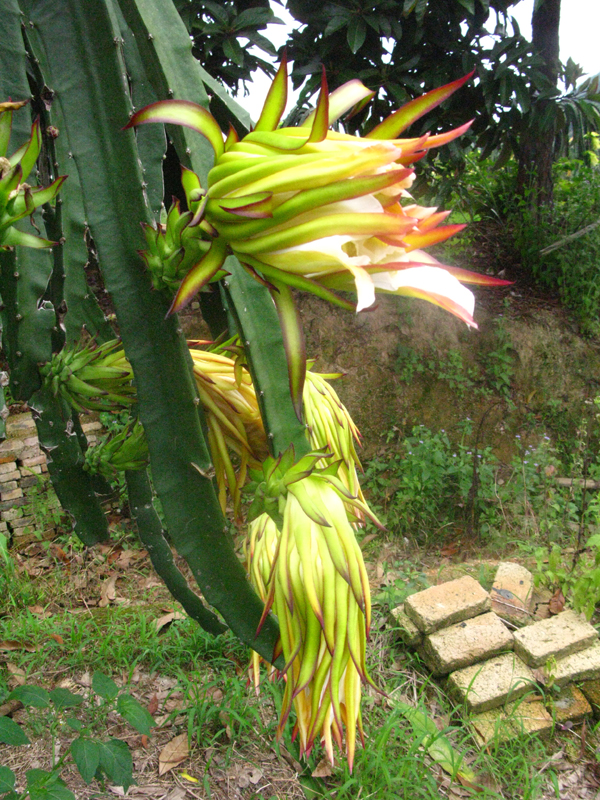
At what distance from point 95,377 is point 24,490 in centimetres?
200

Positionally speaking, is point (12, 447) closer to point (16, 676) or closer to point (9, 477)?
point (9, 477)

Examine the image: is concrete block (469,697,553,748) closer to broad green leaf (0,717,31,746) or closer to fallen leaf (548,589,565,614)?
fallen leaf (548,589,565,614)

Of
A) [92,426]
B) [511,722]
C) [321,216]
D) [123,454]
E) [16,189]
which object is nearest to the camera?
[321,216]

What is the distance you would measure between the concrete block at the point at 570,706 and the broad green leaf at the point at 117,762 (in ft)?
3.36

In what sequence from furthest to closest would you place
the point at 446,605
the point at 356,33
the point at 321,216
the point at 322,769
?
the point at 356,33 < the point at 446,605 < the point at 322,769 < the point at 321,216

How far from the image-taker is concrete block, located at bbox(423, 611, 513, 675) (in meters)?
1.54

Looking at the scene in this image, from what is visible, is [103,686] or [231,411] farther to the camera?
[103,686]

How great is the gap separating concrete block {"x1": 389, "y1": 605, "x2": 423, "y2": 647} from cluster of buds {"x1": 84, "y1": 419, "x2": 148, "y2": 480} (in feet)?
4.06

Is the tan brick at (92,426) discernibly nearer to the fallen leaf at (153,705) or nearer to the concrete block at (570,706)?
the fallen leaf at (153,705)

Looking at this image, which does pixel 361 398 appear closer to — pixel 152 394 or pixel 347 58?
pixel 347 58

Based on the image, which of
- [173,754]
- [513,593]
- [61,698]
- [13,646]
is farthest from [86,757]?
[513,593]

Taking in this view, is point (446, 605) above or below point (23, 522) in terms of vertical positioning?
below

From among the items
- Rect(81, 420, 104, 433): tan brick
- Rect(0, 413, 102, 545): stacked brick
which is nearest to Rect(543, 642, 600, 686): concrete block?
Rect(0, 413, 102, 545): stacked brick

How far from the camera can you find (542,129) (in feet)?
7.52
